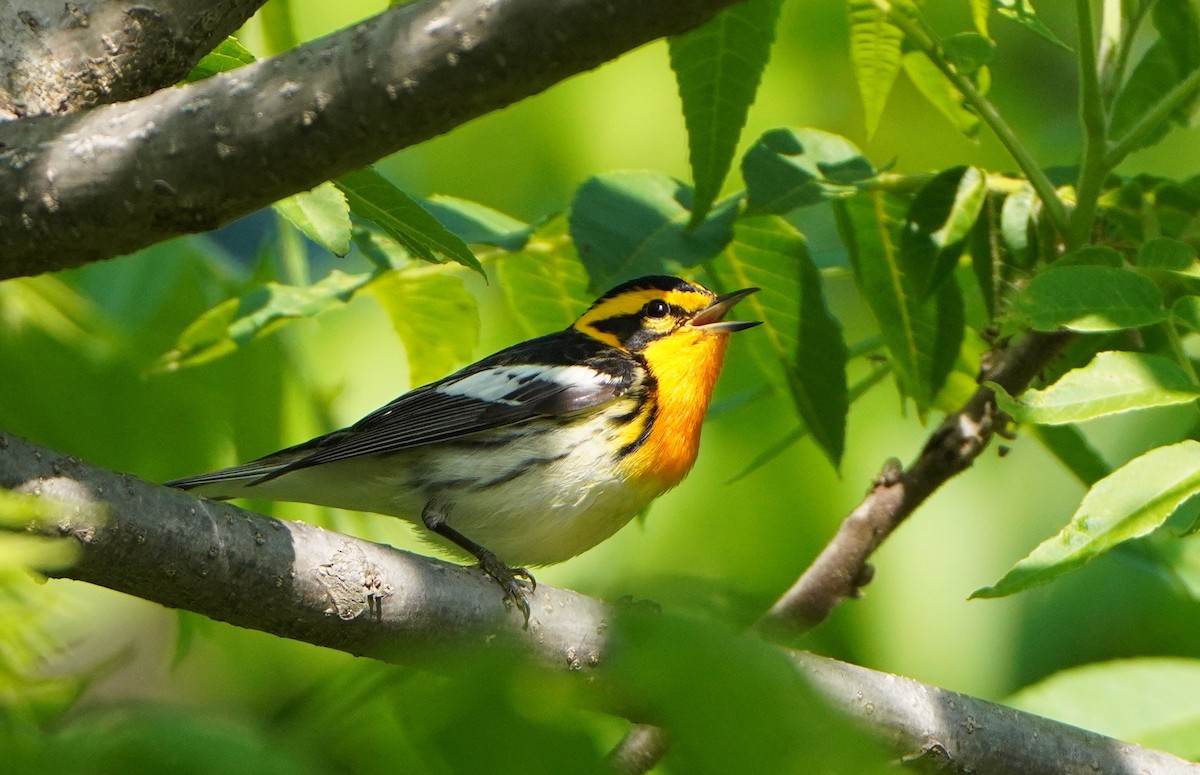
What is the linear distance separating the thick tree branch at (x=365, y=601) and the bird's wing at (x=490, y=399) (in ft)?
5.13

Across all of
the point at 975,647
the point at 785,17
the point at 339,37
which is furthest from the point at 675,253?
the point at 785,17

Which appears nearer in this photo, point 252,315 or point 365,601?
point 365,601

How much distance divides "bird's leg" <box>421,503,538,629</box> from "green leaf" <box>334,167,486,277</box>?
64 cm

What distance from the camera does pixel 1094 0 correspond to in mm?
3033

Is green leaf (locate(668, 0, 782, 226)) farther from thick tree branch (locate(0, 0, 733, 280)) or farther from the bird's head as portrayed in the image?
the bird's head

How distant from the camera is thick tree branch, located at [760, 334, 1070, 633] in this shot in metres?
3.19

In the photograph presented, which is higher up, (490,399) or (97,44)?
(97,44)

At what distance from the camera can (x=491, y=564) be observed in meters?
3.27

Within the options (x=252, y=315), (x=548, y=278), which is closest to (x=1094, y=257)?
(x=548, y=278)

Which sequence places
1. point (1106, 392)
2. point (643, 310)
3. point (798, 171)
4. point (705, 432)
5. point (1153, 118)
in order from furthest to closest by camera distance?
point (643, 310) → point (705, 432) → point (798, 171) → point (1153, 118) → point (1106, 392)

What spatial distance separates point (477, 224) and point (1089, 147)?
1542mm

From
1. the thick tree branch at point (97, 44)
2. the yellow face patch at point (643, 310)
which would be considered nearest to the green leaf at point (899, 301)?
the yellow face patch at point (643, 310)

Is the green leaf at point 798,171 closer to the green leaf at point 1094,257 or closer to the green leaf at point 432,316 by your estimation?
the green leaf at point 1094,257

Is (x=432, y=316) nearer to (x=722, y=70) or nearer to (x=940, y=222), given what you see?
(x=722, y=70)
